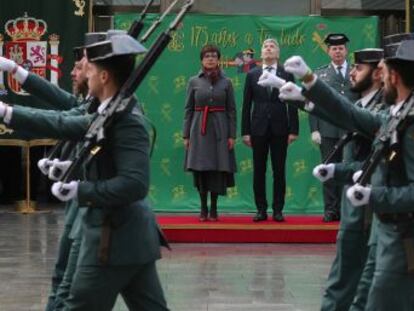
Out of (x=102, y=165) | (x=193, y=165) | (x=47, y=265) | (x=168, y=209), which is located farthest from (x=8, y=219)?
(x=102, y=165)

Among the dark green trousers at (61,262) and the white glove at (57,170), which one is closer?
the white glove at (57,170)

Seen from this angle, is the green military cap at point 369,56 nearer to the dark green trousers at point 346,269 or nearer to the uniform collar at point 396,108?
the dark green trousers at point 346,269

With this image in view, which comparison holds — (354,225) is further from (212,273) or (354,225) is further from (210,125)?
(210,125)

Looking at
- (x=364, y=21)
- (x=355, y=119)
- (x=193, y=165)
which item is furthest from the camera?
(x=364, y=21)

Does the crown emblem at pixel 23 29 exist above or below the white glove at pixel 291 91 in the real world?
above

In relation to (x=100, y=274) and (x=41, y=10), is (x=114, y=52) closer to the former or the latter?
(x=100, y=274)

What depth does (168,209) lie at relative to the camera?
13070 mm

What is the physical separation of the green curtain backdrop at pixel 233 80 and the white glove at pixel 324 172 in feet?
22.4

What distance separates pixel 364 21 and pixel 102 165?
8386 millimetres

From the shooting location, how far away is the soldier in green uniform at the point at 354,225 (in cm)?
657

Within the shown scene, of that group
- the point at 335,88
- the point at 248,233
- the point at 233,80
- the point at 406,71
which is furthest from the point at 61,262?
the point at 233,80

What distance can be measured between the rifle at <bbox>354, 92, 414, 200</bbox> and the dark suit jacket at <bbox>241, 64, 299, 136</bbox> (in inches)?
267

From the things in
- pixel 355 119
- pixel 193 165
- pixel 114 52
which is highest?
→ pixel 114 52

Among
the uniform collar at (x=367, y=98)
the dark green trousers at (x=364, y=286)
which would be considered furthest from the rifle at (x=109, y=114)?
the uniform collar at (x=367, y=98)
